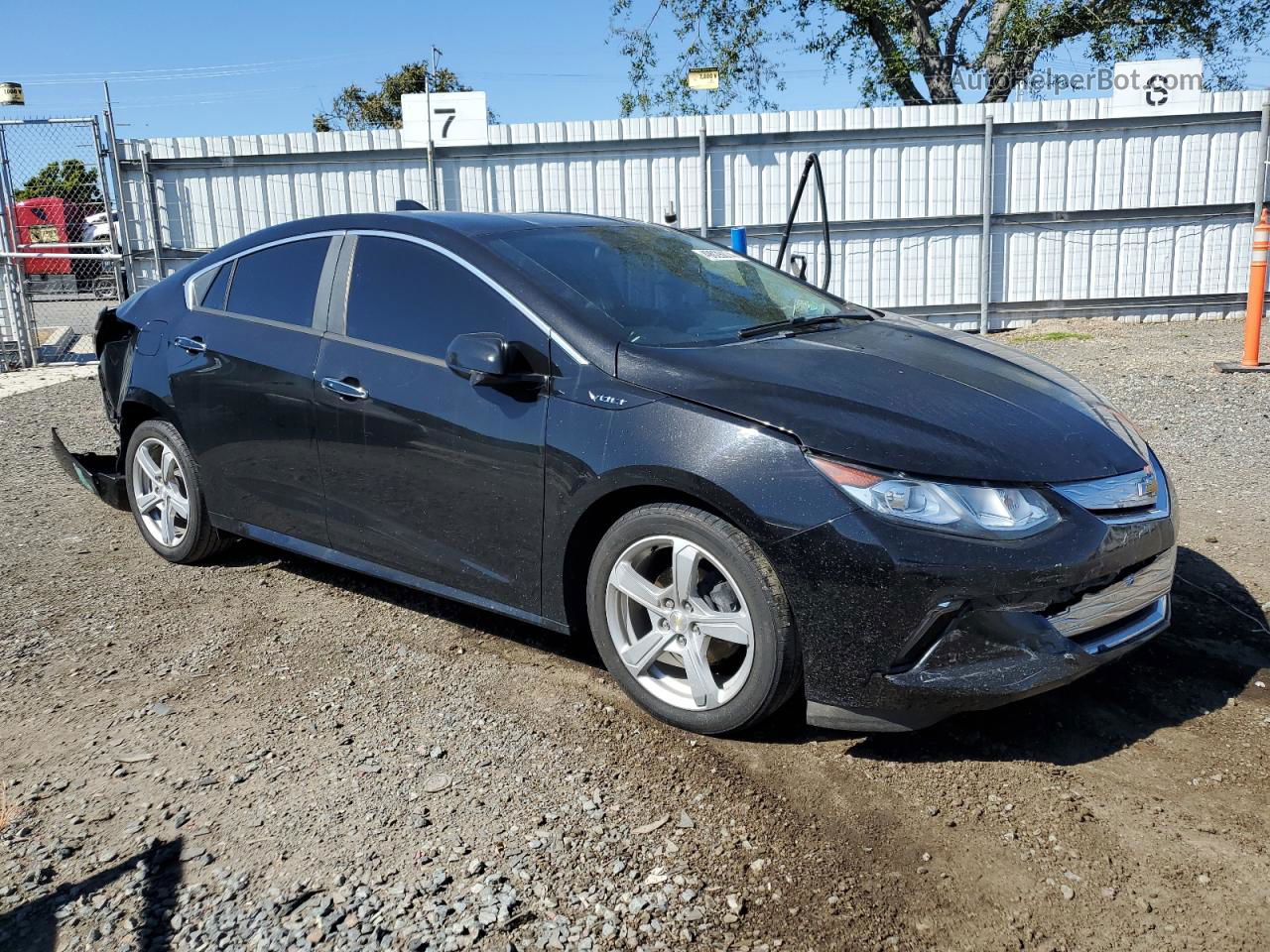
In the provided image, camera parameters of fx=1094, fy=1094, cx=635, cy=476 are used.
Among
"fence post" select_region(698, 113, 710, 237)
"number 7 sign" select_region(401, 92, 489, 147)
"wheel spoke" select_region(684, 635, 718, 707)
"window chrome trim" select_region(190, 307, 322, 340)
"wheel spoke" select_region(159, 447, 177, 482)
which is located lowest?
"wheel spoke" select_region(684, 635, 718, 707)

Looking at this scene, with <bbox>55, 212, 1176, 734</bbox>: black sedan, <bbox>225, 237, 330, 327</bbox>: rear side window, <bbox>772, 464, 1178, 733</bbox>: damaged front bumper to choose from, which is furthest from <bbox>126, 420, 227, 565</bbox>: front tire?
<bbox>772, 464, 1178, 733</bbox>: damaged front bumper

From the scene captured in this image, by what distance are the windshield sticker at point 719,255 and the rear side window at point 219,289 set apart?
6.72 ft

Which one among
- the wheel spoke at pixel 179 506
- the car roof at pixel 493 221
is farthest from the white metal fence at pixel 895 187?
the car roof at pixel 493 221

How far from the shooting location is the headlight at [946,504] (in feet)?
9.45

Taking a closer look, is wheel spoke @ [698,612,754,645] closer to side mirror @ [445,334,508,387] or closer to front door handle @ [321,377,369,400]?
side mirror @ [445,334,508,387]

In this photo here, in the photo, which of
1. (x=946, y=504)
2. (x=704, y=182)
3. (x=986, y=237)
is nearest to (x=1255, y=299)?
(x=986, y=237)

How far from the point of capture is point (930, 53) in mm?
21172

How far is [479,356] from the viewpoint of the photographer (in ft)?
11.5

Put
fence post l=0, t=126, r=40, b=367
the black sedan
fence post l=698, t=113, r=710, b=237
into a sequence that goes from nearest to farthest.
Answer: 1. the black sedan
2. fence post l=0, t=126, r=40, b=367
3. fence post l=698, t=113, r=710, b=237

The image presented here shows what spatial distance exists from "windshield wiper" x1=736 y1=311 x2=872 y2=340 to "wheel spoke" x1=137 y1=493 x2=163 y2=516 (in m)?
3.00

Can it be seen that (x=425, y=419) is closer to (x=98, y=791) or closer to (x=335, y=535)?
(x=335, y=535)

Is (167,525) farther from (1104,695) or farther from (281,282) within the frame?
(1104,695)

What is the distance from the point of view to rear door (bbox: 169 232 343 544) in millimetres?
4258

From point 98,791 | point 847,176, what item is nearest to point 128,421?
point 98,791
